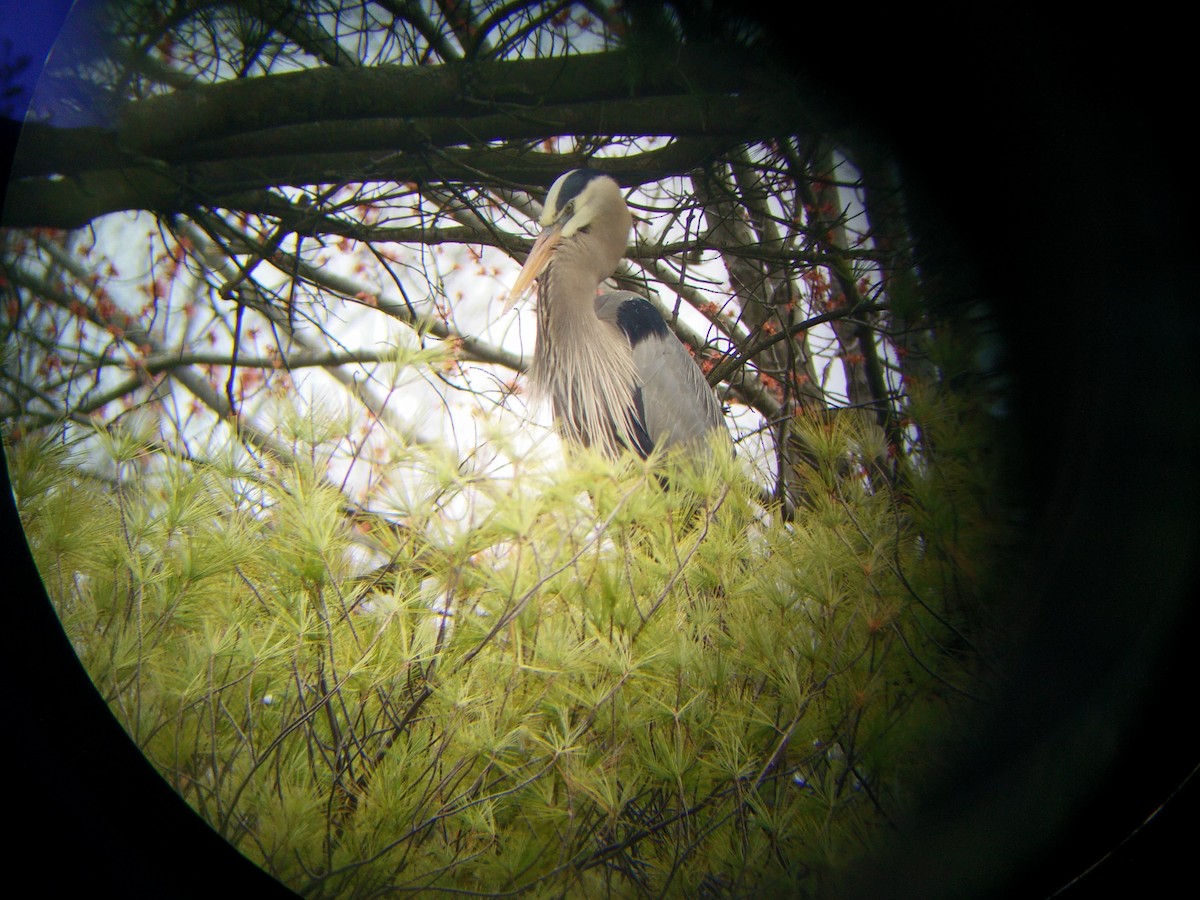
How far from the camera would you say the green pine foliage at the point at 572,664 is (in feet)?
1.56

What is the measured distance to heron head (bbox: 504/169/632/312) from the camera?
21.1 inches

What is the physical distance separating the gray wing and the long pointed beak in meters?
0.06

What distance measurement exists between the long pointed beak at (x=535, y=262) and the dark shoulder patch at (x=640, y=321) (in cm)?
7

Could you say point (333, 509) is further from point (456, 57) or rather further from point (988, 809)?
point (988, 809)

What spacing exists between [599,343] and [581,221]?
0.10 meters

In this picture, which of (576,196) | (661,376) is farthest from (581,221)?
(661,376)

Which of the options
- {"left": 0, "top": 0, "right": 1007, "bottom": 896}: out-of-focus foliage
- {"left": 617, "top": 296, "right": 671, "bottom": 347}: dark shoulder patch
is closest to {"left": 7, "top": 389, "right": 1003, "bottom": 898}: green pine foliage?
{"left": 0, "top": 0, "right": 1007, "bottom": 896}: out-of-focus foliage

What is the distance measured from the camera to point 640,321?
0.59m

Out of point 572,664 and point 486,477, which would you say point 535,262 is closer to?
point 486,477

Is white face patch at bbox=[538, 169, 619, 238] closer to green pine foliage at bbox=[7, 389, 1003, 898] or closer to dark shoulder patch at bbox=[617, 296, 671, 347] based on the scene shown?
dark shoulder patch at bbox=[617, 296, 671, 347]

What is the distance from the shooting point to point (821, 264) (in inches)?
20.5

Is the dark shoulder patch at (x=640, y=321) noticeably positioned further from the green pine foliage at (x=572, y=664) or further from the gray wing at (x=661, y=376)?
the green pine foliage at (x=572, y=664)

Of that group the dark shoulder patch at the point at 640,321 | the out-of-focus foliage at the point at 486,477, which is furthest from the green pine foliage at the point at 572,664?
the dark shoulder patch at the point at 640,321

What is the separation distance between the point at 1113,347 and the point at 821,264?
8.9 inches
